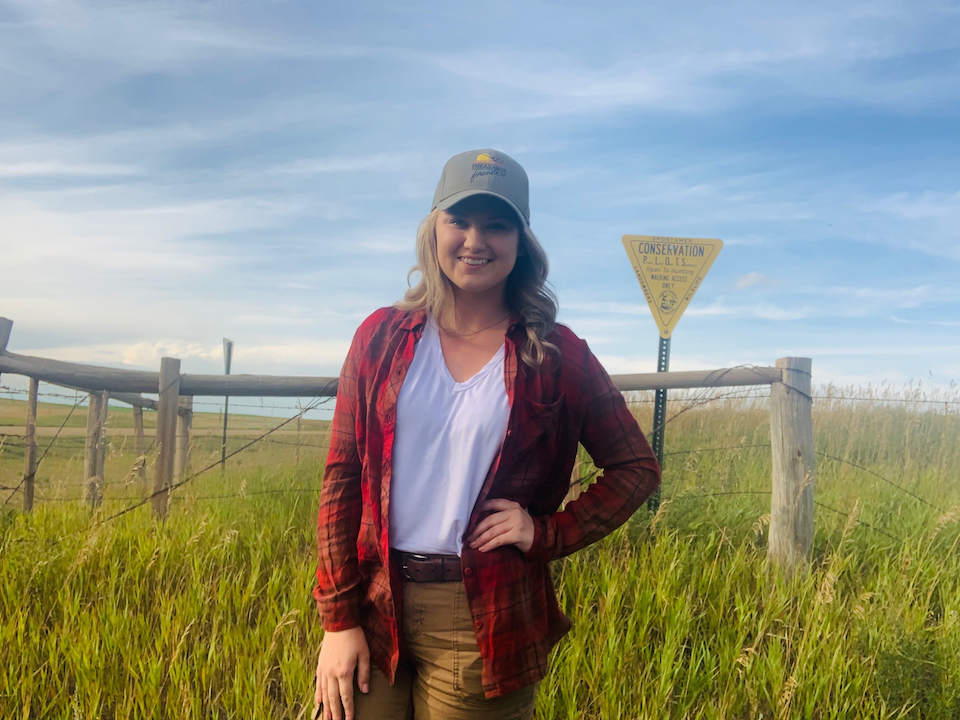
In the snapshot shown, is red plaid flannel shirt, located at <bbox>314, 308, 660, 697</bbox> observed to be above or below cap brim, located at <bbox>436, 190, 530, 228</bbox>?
below

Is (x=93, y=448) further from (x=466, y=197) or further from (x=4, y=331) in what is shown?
(x=466, y=197)

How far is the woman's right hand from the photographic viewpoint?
1.75 m

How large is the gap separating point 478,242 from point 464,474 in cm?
61

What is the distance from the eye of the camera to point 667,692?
2902 millimetres

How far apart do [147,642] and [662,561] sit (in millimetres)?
2774

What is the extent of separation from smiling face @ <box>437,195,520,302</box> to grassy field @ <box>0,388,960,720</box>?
154 centimetres

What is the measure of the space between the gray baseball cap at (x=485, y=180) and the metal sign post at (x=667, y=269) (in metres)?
3.06

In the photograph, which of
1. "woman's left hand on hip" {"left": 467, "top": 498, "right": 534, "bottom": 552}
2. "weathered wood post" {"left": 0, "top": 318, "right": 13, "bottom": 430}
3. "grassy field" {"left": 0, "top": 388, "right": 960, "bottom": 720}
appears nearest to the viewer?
"woman's left hand on hip" {"left": 467, "top": 498, "right": 534, "bottom": 552}

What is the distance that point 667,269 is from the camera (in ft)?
15.8

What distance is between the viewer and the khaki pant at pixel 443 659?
65.7 inches

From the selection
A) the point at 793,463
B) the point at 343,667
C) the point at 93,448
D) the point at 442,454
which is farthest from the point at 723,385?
the point at 93,448

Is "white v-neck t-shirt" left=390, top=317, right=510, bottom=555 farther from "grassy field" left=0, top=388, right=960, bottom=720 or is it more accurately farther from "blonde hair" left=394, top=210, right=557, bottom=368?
"grassy field" left=0, top=388, right=960, bottom=720

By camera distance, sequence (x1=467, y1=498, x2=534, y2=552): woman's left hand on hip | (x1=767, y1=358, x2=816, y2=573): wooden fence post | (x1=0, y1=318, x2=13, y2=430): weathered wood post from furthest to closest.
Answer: (x1=0, y1=318, x2=13, y2=430): weathered wood post < (x1=767, y1=358, x2=816, y2=573): wooden fence post < (x1=467, y1=498, x2=534, y2=552): woman's left hand on hip

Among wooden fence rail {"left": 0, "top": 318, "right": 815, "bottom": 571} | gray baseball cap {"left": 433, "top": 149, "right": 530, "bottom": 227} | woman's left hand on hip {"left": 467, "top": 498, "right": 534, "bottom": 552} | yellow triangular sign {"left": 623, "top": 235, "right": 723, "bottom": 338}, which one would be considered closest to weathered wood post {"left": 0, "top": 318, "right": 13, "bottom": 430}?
wooden fence rail {"left": 0, "top": 318, "right": 815, "bottom": 571}
